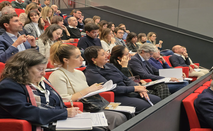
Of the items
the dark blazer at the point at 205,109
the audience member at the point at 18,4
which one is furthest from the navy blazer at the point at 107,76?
the audience member at the point at 18,4

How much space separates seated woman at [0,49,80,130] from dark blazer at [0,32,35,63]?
94cm

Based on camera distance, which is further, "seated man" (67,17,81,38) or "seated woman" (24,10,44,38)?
"seated man" (67,17,81,38)

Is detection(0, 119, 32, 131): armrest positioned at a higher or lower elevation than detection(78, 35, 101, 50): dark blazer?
higher

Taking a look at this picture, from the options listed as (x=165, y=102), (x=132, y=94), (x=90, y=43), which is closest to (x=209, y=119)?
(x=165, y=102)

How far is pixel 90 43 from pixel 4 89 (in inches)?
108

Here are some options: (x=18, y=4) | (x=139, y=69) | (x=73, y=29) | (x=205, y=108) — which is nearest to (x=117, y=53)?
(x=139, y=69)

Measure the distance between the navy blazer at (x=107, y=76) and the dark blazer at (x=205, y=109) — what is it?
2.42 feet

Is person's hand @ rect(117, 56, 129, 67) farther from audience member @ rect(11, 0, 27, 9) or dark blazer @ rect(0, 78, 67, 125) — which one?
audience member @ rect(11, 0, 27, 9)

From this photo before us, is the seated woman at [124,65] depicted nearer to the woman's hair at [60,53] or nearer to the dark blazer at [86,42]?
the woman's hair at [60,53]

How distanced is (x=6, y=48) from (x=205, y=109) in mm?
2125

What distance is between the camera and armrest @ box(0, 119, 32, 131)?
1183 mm

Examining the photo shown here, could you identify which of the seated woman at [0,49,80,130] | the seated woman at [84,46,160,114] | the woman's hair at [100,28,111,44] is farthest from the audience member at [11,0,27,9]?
the seated woman at [0,49,80,130]

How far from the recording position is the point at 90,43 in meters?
3.89

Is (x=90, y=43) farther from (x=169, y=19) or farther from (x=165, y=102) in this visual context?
(x=169, y=19)
